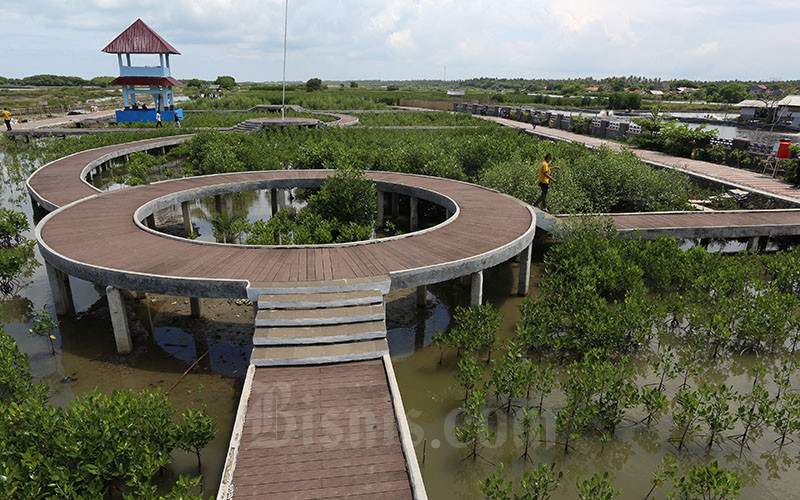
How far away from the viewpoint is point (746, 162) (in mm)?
23688

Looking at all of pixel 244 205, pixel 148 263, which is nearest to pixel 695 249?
pixel 148 263

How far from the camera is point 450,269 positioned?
988 centimetres

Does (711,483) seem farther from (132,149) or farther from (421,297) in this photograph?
(132,149)

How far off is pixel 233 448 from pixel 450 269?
5329mm

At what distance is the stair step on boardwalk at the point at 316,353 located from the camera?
764cm

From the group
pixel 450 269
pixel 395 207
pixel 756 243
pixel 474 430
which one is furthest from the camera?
pixel 395 207

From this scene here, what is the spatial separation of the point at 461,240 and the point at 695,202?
40.0 feet

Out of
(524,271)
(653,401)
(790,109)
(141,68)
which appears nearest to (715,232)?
(524,271)

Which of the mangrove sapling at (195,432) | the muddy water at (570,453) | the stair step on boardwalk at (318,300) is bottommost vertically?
the muddy water at (570,453)

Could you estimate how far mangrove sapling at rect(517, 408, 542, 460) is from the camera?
725 cm

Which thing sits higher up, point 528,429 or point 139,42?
point 139,42

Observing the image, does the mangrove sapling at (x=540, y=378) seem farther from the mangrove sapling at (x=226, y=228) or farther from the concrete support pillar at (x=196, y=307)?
the mangrove sapling at (x=226, y=228)

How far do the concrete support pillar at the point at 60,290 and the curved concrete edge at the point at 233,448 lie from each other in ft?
21.9

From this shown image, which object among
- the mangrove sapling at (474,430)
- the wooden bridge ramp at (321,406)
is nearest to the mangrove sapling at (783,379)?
the mangrove sapling at (474,430)
